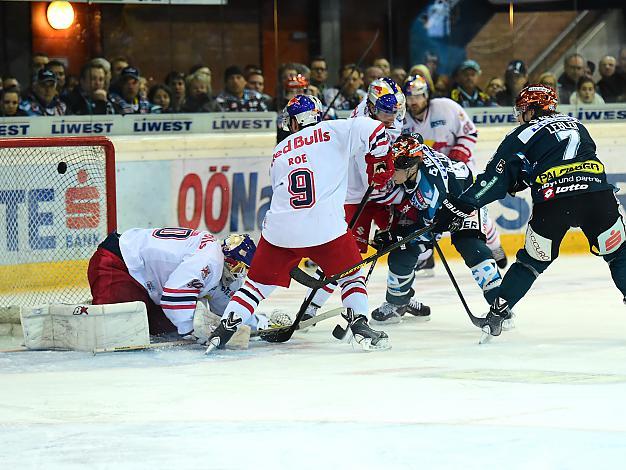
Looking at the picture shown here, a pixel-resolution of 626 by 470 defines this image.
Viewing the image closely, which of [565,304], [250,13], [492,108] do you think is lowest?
[565,304]

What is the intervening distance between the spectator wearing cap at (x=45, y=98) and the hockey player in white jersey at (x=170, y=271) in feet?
7.23

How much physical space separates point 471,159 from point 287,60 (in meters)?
1.70

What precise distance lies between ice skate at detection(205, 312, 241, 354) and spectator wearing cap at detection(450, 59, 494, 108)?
4.02 meters

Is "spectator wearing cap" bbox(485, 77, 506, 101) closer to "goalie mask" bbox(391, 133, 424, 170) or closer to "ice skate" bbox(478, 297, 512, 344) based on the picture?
"goalie mask" bbox(391, 133, 424, 170)

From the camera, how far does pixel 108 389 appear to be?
4449mm

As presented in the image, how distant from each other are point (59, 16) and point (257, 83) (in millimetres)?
1375

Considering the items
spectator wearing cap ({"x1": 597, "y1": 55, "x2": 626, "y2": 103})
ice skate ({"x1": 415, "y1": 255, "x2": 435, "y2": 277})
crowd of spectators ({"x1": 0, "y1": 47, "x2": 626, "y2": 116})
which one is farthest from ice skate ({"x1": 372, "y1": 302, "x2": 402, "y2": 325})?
spectator wearing cap ({"x1": 597, "y1": 55, "x2": 626, "y2": 103})

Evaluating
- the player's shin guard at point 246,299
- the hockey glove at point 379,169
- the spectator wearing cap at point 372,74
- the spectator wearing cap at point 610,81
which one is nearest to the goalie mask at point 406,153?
the hockey glove at point 379,169

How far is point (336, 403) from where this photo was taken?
4125 millimetres

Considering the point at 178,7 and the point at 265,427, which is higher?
the point at 178,7

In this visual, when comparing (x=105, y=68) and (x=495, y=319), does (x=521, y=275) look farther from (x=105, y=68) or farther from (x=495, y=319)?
(x=105, y=68)

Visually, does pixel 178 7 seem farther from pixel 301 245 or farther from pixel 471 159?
pixel 301 245

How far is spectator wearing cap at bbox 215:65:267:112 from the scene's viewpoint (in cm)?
812

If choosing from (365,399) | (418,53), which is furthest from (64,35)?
(365,399)
